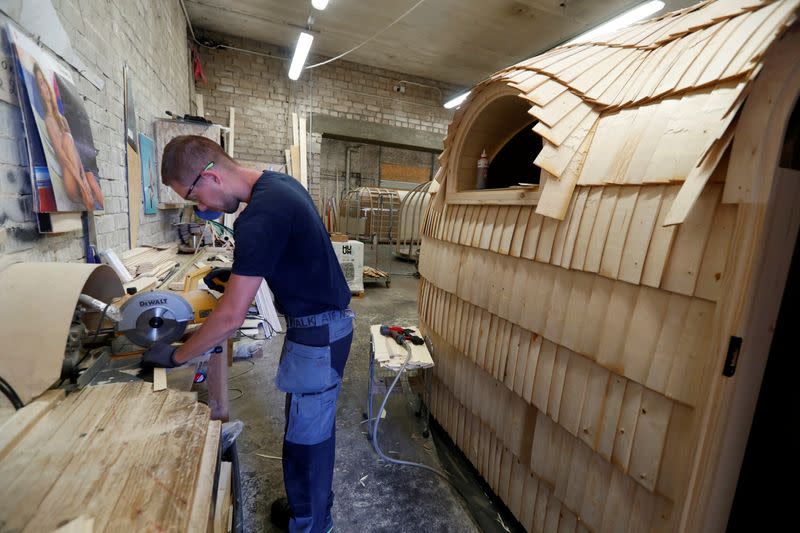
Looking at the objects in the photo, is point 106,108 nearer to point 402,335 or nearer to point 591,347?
point 402,335

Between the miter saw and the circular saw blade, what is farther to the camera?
the circular saw blade

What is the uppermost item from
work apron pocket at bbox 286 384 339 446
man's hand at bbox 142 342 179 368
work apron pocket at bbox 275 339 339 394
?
man's hand at bbox 142 342 179 368

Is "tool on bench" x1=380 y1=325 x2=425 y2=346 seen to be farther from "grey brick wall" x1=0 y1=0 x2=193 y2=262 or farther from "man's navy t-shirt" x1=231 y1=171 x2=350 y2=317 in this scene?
"grey brick wall" x1=0 y1=0 x2=193 y2=262

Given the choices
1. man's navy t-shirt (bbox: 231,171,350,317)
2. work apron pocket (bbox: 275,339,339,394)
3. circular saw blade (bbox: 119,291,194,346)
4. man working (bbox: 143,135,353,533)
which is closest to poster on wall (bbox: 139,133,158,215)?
man working (bbox: 143,135,353,533)

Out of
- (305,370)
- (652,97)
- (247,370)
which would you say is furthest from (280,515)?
(652,97)

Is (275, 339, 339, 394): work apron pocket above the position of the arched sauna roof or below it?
below

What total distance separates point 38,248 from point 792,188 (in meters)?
3.26

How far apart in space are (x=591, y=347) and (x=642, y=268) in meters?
0.43

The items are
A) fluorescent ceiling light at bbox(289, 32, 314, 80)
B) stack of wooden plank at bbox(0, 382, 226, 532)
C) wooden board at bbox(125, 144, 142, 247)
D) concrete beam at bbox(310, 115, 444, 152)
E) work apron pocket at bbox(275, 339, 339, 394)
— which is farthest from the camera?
concrete beam at bbox(310, 115, 444, 152)

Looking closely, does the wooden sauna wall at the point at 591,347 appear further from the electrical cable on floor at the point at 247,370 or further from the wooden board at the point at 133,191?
the wooden board at the point at 133,191

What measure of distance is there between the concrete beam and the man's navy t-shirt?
8.51 m

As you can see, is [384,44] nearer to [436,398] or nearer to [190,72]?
[190,72]

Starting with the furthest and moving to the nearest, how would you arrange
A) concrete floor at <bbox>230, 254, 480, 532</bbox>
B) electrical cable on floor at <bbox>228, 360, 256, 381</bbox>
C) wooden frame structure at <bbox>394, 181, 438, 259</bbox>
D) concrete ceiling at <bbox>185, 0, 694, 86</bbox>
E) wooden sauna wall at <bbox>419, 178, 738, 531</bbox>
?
wooden frame structure at <bbox>394, 181, 438, 259</bbox>, concrete ceiling at <bbox>185, 0, 694, 86</bbox>, electrical cable on floor at <bbox>228, 360, 256, 381</bbox>, concrete floor at <bbox>230, 254, 480, 532</bbox>, wooden sauna wall at <bbox>419, 178, 738, 531</bbox>

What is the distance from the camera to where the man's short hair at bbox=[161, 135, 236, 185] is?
1.63 meters
